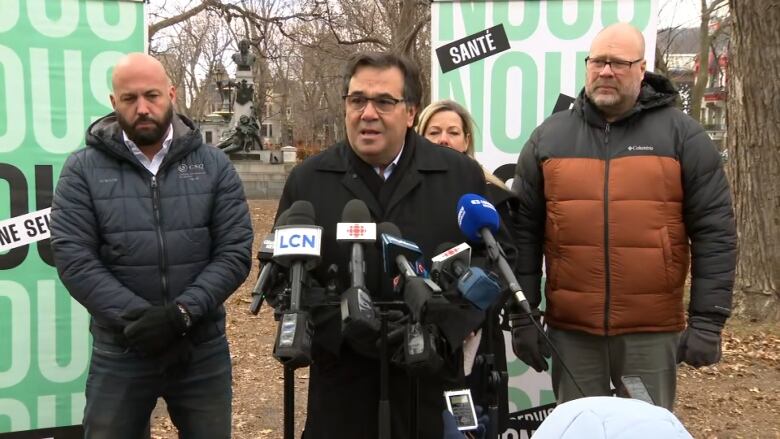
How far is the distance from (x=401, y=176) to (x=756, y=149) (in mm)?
6305

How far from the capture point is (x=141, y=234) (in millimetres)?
3094

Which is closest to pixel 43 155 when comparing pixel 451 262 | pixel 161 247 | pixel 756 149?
pixel 161 247

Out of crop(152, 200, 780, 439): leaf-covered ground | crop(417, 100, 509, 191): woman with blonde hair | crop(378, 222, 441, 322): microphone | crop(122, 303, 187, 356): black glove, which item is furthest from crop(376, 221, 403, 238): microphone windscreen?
crop(152, 200, 780, 439): leaf-covered ground

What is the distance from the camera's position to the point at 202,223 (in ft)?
10.6

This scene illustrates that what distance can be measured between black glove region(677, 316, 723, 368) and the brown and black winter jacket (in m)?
0.04

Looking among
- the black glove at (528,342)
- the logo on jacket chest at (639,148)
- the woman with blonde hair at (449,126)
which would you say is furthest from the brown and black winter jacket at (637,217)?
the woman with blonde hair at (449,126)

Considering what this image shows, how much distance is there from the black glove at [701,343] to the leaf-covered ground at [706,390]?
2530 millimetres

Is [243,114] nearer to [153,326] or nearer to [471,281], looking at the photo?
[153,326]

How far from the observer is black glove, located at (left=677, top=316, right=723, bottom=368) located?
3.07 meters

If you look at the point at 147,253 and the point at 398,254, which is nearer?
the point at 398,254

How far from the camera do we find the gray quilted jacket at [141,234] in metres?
3.02

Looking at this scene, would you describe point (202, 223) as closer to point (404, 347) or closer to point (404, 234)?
point (404, 234)

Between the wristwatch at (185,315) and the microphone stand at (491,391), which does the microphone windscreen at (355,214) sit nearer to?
the microphone stand at (491,391)

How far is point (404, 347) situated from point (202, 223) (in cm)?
157
